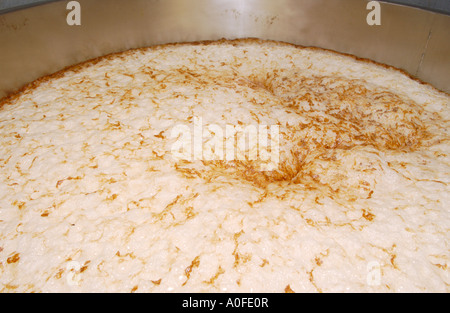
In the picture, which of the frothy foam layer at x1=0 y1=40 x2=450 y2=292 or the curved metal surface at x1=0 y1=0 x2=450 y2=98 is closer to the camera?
the frothy foam layer at x1=0 y1=40 x2=450 y2=292

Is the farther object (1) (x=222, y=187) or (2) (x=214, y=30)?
(2) (x=214, y=30)

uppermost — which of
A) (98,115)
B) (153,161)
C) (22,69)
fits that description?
(22,69)

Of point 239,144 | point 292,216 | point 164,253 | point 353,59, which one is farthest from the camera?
point 353,59

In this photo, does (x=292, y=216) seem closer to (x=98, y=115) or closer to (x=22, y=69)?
(x=98, y=115)

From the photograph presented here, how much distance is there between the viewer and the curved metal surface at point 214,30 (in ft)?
6.86

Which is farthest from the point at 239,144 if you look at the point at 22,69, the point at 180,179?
the point at 22,69

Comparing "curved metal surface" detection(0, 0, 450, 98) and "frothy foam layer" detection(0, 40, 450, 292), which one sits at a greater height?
"curved metal surface" detection(0, 0, 450, 98)

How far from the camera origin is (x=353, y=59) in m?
2.55

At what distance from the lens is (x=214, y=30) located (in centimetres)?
286

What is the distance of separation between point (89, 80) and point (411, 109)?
2.41 m

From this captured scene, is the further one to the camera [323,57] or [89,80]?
[323,57]

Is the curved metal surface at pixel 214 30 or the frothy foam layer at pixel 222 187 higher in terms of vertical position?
the curved metal surface at pixel 214 30

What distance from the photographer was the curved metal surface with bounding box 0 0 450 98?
6.86 ft

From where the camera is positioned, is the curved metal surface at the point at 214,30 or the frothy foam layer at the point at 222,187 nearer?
the frothy foam layer at the point at 222,187
